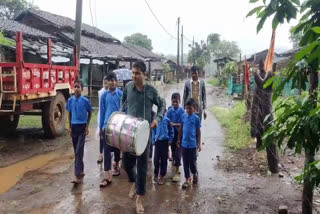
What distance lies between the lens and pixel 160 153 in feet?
16.6

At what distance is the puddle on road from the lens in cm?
510

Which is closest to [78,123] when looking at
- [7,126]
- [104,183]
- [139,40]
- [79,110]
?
[79,110]

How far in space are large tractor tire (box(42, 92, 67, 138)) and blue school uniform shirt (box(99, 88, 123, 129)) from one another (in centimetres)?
335

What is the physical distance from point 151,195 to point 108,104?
1503 millimetres

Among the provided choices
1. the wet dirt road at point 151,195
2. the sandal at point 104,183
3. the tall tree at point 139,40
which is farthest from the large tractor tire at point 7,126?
the tall tree at point 139,40

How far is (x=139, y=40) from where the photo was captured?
49219 mm

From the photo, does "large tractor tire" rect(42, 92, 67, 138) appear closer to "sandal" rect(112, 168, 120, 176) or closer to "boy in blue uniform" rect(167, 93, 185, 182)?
"sandal" rect(112, 168, 120, 176)

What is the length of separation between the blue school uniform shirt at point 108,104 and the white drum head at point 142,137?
135cm

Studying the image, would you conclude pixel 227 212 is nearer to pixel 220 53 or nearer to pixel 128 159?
pixel 128 159

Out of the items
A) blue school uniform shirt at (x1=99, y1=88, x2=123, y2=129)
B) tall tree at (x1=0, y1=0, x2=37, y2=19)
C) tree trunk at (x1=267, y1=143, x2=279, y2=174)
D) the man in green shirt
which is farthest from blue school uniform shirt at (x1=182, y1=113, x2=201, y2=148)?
tall tree at (x1=0, y1=0, x2=37, y2=19)

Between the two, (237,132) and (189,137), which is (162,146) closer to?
(189,137)

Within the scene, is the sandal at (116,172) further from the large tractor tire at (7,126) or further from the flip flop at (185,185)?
the large tractor tire at (7,126)

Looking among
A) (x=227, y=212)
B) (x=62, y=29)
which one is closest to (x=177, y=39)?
(x=62, y=29)

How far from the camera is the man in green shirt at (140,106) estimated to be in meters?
3.91
